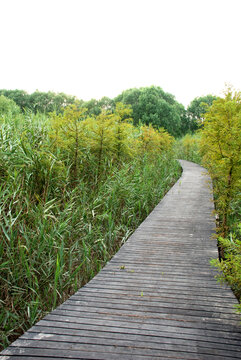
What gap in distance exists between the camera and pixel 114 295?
8.02ft

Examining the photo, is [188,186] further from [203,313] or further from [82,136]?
[203,313]

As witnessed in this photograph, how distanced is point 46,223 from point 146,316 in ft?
5.45

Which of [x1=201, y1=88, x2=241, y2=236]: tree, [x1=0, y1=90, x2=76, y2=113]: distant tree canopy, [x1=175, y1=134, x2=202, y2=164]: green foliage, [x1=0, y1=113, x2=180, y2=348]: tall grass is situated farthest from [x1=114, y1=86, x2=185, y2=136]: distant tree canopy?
[x1=201, y1=88, x2=241, y2=236]: tree

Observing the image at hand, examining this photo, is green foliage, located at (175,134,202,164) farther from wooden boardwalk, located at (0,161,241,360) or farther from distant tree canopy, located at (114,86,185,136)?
wooden boardwalk, located at (0,161,241,360)

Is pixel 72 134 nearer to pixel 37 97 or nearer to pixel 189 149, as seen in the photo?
pixel 189 149

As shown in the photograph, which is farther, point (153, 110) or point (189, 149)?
point (153, 110)

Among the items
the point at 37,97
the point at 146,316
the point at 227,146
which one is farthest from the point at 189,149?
the point at 37,97

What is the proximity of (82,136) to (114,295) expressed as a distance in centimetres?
318

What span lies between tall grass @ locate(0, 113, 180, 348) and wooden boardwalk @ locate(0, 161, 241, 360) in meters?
0.44

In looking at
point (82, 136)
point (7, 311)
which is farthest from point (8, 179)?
point (82, 136)

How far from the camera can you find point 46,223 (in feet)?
10.6

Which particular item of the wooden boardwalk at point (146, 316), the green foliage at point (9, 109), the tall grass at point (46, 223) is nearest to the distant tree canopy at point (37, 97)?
the green foliage at point (9, 109)

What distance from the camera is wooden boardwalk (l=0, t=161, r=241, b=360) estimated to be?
173 centimetres

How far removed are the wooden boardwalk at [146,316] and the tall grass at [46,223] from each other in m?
0.44
